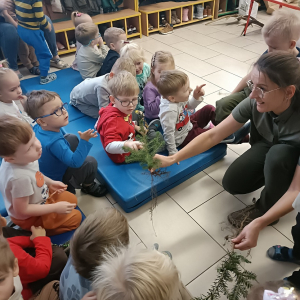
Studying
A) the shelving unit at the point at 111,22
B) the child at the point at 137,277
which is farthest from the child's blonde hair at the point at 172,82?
the shelving unit at the point at 111,22

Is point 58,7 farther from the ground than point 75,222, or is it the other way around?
point 58,7

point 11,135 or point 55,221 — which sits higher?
point 11,135

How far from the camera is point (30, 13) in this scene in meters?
→ 3.48

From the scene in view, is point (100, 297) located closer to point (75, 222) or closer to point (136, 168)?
point (75, 222)

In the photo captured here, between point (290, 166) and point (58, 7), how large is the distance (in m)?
4.92

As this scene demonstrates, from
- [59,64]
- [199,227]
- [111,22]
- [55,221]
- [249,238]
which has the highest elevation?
[111,22]

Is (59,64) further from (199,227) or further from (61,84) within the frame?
(199,227)

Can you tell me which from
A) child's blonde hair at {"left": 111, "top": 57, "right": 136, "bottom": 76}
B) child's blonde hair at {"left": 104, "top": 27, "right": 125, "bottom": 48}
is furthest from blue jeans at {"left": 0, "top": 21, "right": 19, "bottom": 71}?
child's blonde hair at {"left": 111, "top": 57, "right": 136, "bottom": 76}

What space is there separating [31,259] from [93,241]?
49cm

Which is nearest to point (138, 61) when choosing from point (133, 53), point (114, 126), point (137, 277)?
point (133, 53)

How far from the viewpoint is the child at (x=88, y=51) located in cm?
321

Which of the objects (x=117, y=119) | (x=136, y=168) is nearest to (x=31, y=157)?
(x=117, y=119)

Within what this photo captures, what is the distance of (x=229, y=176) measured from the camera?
76.2 inches

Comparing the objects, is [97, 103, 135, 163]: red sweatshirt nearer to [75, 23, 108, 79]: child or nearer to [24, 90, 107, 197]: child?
[24, 90, 107, 197]: child
